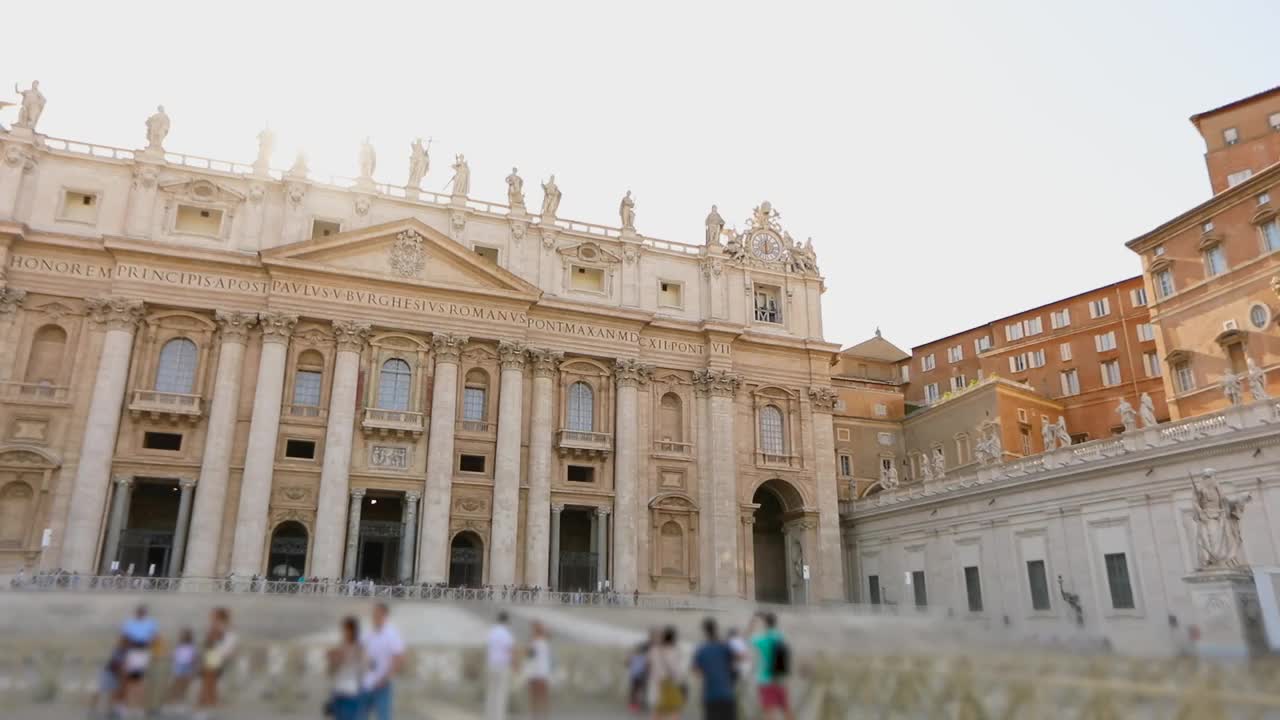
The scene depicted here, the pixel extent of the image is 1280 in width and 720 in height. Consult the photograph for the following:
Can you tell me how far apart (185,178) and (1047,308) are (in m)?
52.2

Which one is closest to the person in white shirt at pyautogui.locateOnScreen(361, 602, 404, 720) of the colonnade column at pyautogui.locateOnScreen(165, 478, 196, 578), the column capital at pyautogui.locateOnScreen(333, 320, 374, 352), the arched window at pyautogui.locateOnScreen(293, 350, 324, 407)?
the colonnade column at pyautogui.locateOnScreen(165, 478, 196, 578)

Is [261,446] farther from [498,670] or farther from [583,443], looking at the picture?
[498,670]

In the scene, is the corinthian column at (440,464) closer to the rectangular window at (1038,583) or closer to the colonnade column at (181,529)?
the colonnade column at (181,529)

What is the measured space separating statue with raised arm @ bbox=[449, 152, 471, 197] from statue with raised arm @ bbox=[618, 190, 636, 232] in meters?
8.30

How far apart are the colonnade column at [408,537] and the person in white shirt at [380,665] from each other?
2700 cm

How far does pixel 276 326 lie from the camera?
38.6 meters

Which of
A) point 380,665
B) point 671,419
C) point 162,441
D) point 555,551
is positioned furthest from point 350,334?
point 380,665

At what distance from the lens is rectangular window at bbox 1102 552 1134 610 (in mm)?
30938

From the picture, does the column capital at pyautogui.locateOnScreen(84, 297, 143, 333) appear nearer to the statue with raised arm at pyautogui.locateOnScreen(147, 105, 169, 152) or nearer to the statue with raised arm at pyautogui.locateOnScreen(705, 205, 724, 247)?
the statue with raised arm at pyautogui.locateOnScreen(147, 105, 169, 152)

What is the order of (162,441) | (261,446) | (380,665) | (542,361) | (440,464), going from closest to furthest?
(380,665) < (261,446) < (162,441) < (440,464) < (542,361)

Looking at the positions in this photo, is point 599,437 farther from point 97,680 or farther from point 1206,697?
point 1206,697

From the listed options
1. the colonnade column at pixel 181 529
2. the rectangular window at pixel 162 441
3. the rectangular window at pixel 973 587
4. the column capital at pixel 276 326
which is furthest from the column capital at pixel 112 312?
the rectangular window at pixel 973 587

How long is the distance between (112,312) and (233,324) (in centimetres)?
468

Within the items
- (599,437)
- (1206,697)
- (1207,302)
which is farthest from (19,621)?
(1207,302)
